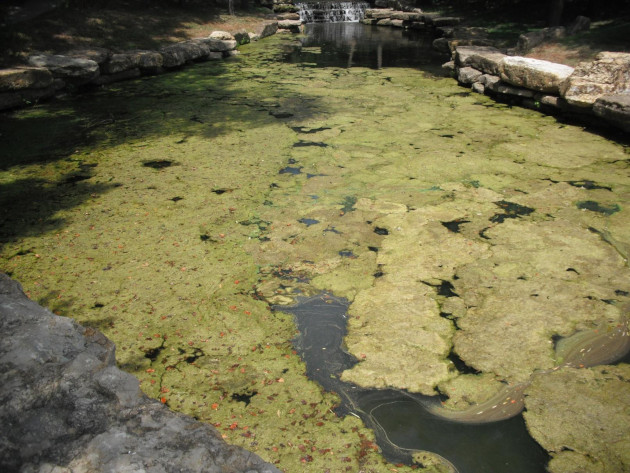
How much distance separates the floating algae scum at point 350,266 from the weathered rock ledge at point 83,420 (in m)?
0.52

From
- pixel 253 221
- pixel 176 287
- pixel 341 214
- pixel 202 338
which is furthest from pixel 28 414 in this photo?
pixel 341 214

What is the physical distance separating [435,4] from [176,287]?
14.5 meters

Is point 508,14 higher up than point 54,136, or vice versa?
point 508,14

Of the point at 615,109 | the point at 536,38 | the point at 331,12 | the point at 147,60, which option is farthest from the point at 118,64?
the point at 331,12

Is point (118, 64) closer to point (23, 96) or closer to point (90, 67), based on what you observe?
point (90, 67)

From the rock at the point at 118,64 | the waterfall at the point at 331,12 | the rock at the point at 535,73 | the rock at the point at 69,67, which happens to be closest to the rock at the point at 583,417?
the rock at the point at 535,73

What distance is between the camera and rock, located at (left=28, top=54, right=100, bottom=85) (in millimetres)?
5766

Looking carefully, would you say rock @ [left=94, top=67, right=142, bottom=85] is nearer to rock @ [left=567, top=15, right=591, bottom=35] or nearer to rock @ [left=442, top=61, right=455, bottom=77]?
rock @ [left=442, top=61, right=455, bottom=77]

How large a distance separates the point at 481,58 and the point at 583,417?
216 inches

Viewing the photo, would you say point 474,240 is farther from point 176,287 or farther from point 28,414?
point 28,414

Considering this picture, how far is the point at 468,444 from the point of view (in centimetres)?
178

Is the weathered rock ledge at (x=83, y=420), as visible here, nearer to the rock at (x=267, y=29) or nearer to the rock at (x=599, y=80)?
the rock at (x=599, y=80)

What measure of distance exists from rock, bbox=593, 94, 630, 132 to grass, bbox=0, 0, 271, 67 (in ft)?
20.2

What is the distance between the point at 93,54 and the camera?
6.39 m
